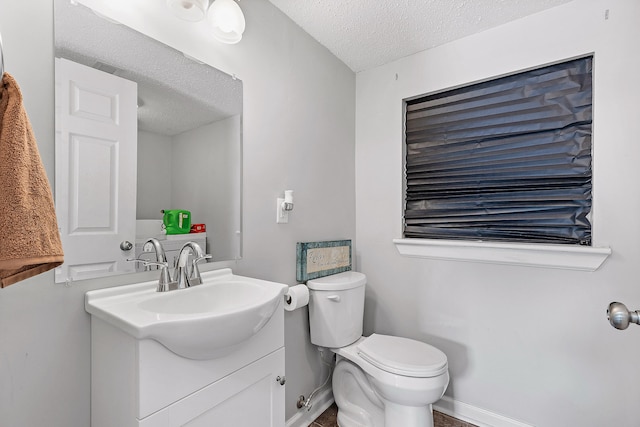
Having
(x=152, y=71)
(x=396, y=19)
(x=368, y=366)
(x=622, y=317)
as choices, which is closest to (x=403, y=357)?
(x=368, y=366)

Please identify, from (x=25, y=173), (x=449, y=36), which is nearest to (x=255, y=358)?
(x=25, y=173)

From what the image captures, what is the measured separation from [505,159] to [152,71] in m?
1.74

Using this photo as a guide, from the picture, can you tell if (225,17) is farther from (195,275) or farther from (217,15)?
(195,275)

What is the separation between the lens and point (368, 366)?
4.96ft

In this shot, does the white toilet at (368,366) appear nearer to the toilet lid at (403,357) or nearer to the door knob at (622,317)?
the toilet lid at (403,357)

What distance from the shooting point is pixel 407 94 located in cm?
198

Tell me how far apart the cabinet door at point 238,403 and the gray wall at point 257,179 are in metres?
0.34

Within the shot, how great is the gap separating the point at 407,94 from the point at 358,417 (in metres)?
1.94

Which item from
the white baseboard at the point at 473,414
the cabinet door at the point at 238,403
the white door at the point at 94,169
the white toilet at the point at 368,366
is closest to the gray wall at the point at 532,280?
the white baseboard at the point at 473,414

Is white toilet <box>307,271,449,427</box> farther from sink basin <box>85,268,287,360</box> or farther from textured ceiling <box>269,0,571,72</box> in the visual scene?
textured ceiling <box>269,0,571,72</box>

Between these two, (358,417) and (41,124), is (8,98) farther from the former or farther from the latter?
(358,417)

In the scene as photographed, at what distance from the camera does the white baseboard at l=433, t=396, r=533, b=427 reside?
1630 mm

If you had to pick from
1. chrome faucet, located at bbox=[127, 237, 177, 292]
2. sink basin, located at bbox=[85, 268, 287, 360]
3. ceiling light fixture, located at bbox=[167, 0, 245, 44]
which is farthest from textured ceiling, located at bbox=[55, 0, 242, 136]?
sink basin, located at bbox=[85, 268, 287, 360]

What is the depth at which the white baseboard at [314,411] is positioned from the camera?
5.35ft
